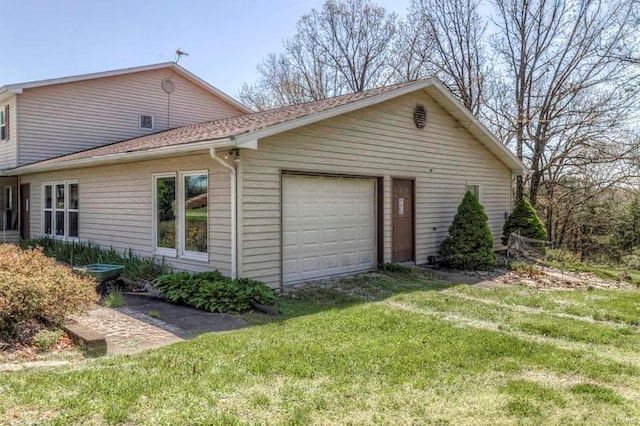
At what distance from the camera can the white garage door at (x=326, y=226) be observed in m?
8.74

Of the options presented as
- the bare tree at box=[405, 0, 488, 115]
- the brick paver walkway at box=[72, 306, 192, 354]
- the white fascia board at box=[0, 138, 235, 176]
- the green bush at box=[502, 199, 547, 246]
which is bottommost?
the brick paver walkway at box=[72, 306, 192, 354]

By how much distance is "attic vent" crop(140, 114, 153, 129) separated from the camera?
638 inches

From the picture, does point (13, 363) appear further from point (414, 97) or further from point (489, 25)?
point (489, 25)

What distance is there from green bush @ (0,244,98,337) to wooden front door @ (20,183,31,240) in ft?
33.3

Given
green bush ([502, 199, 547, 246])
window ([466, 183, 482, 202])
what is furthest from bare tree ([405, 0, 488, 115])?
window ([466, 183, 482, 202])

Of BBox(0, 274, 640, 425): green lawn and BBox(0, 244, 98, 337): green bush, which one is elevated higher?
BBox(0, 244, 98, 337): green bush

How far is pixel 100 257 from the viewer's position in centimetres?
1046

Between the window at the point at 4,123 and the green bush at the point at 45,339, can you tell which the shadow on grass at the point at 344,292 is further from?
the window at the point at 4,123

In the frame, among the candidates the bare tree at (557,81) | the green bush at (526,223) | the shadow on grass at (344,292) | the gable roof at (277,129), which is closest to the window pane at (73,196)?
the gable roof at (277,129)

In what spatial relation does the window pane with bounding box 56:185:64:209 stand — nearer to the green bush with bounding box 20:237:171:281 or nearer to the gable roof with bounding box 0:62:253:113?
the green bush with bounding box 20:237:171:281

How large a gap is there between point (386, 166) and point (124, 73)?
989 centimetres

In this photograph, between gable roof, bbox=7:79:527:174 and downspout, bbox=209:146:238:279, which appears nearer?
gable roof, bbox=7:79:527:174

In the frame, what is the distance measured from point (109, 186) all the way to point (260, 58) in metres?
20.3

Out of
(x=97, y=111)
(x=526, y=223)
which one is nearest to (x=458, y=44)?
(x=526, y=223)
